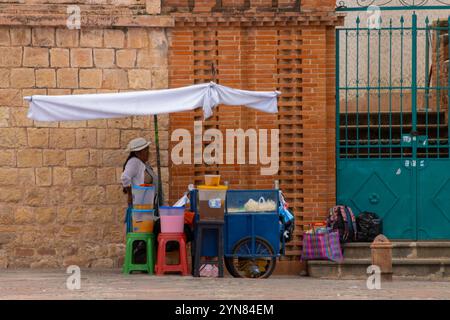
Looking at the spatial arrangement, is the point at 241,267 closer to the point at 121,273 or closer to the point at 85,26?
the point at 121,273

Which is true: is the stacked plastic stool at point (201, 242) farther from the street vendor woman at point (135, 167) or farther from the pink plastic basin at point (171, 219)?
the street vendor woman at point (135, 167)

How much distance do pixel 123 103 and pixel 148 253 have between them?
1.94 meters

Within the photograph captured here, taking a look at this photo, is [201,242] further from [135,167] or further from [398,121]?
[398,121]

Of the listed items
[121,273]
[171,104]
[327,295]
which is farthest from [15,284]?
[327,295]

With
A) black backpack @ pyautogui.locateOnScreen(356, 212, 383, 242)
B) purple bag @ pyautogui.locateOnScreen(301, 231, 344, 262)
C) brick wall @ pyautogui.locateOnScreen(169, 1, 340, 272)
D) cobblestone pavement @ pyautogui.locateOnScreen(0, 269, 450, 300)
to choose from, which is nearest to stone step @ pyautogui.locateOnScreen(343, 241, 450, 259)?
black backpack @ pyautogui.locateOnScreen(356, 212, 383, 242)

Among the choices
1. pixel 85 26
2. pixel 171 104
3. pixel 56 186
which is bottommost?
pixel 56 186

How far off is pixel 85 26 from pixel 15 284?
4.00m

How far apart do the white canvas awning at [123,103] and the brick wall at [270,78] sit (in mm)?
1860

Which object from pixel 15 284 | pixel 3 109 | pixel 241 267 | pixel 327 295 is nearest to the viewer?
pixel 327 295

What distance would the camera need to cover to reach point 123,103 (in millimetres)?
13375

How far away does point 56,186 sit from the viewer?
50.0 ft

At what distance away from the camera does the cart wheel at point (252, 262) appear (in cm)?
1395

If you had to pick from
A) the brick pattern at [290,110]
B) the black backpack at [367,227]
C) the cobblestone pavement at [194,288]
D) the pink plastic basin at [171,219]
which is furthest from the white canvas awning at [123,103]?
the black backpack at [367,227]

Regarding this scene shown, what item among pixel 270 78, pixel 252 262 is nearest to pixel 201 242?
pixel 252 262
